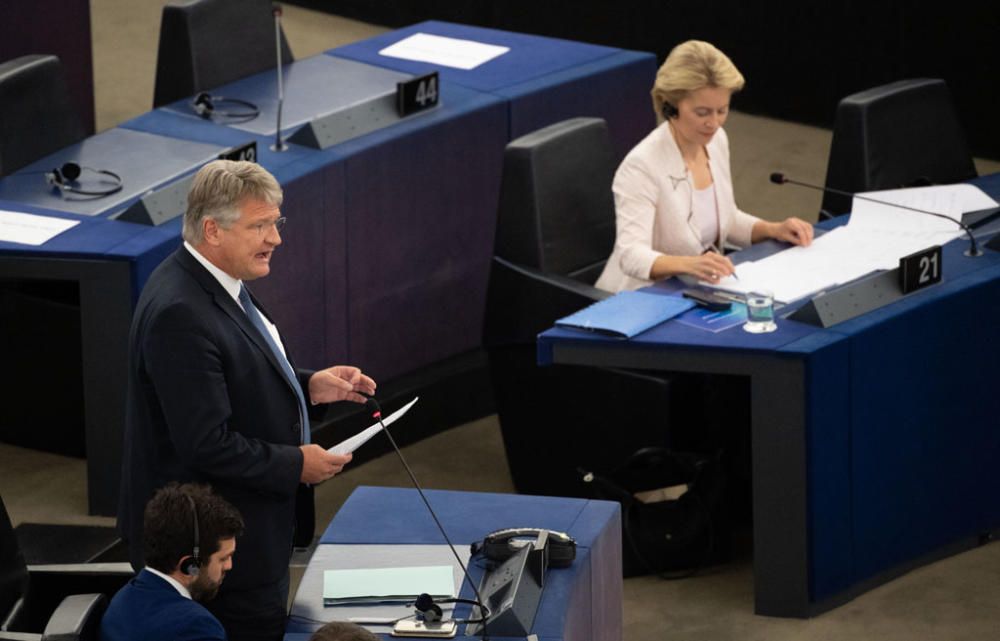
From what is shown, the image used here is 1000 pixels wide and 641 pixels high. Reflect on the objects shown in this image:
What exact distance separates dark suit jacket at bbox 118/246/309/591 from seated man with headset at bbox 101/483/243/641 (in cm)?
19

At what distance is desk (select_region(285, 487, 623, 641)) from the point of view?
3574 mm

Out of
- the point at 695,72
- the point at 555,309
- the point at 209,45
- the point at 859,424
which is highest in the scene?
the point at 695,72

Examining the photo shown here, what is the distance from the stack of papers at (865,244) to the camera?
4.97 m

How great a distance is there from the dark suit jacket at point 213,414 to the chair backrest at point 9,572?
1.16 feet

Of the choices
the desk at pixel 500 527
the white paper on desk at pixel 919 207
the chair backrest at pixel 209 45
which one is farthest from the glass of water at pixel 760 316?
the chair backrest at pixel 209 45

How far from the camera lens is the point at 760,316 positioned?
15.5 feet

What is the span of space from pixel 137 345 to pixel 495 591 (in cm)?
81

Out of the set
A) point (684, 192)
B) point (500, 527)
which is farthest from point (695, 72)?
point (500, 527)

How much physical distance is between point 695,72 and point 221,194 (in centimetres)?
182

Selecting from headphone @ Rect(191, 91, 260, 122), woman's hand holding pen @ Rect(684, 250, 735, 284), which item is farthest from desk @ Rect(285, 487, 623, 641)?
headphone @ Rect(191, 91, 260, 122)

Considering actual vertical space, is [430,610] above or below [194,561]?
below

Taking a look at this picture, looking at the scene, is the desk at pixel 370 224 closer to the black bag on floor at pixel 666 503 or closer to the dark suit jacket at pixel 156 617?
the black bag on floor at pixel 666 503

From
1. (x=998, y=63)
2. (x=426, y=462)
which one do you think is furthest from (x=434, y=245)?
(x=998, y=63)

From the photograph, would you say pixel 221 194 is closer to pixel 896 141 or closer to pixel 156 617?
pixel 156 617
